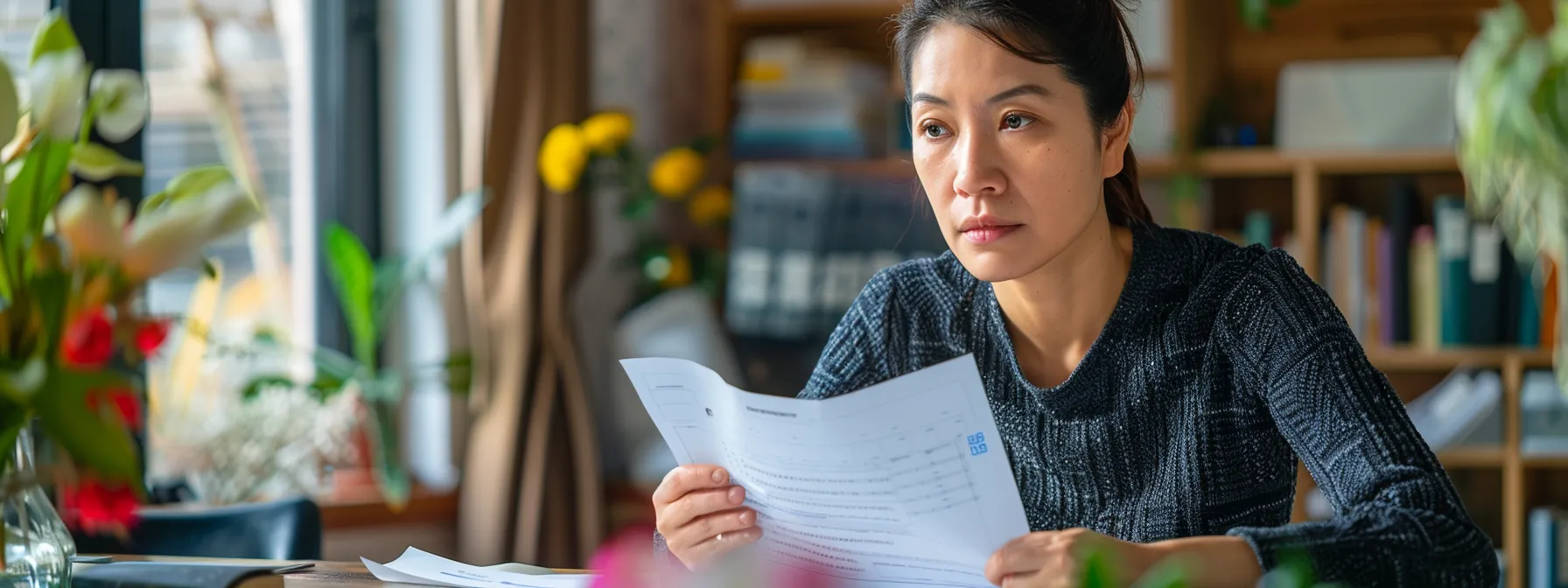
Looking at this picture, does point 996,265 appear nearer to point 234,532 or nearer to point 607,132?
point 234,532

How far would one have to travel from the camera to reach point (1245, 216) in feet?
11.1

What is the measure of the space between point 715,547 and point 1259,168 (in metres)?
2.25

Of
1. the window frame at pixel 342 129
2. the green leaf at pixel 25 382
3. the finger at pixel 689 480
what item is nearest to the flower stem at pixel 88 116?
the green leaf at pixel 25 382

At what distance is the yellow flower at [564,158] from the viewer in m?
2.94

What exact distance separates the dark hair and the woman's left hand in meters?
0.45

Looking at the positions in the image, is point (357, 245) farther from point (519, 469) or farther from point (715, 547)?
point (715, 547)

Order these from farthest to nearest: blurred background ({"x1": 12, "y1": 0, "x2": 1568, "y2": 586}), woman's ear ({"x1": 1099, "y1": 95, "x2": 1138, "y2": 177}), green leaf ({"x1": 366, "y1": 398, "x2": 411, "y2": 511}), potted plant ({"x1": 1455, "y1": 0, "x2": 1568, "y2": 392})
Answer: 1. blurred background ({"x1": 12, "y1": 0, "x2": 1568, "y2": 586})
2. green leaf ({"x1": 366, "y1": 398, "x2": 411, "y2": 511})
3. potted plant ({"x1": 1455, "y1": 0, "x2": 1568, "y2": 392})
4. woman's ear ({"x1": 1099, "y1": 95, "x2": 1138, "y2": 177})

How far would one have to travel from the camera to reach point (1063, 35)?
→ 1272mm

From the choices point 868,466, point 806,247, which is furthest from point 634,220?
point 868,466

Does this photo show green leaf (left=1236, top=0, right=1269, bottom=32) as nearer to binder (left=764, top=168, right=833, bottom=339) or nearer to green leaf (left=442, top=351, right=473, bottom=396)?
binder (left=764, top=168, right=833, bottom=339)

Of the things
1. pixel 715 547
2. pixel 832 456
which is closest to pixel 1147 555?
pixel 832 456

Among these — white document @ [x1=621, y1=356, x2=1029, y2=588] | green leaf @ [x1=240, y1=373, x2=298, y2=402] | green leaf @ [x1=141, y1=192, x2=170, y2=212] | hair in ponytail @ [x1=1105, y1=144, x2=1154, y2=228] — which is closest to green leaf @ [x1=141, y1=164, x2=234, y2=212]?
green leaf @ [x1=141, y1=192, x2=170, y2=212]

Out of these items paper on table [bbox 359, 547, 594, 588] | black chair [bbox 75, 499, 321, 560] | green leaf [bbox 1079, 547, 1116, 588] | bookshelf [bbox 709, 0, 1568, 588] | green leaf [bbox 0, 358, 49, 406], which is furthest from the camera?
bookshelf [bbox 709, 0, 1568, 588]

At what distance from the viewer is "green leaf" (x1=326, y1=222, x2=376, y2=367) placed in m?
2.82
